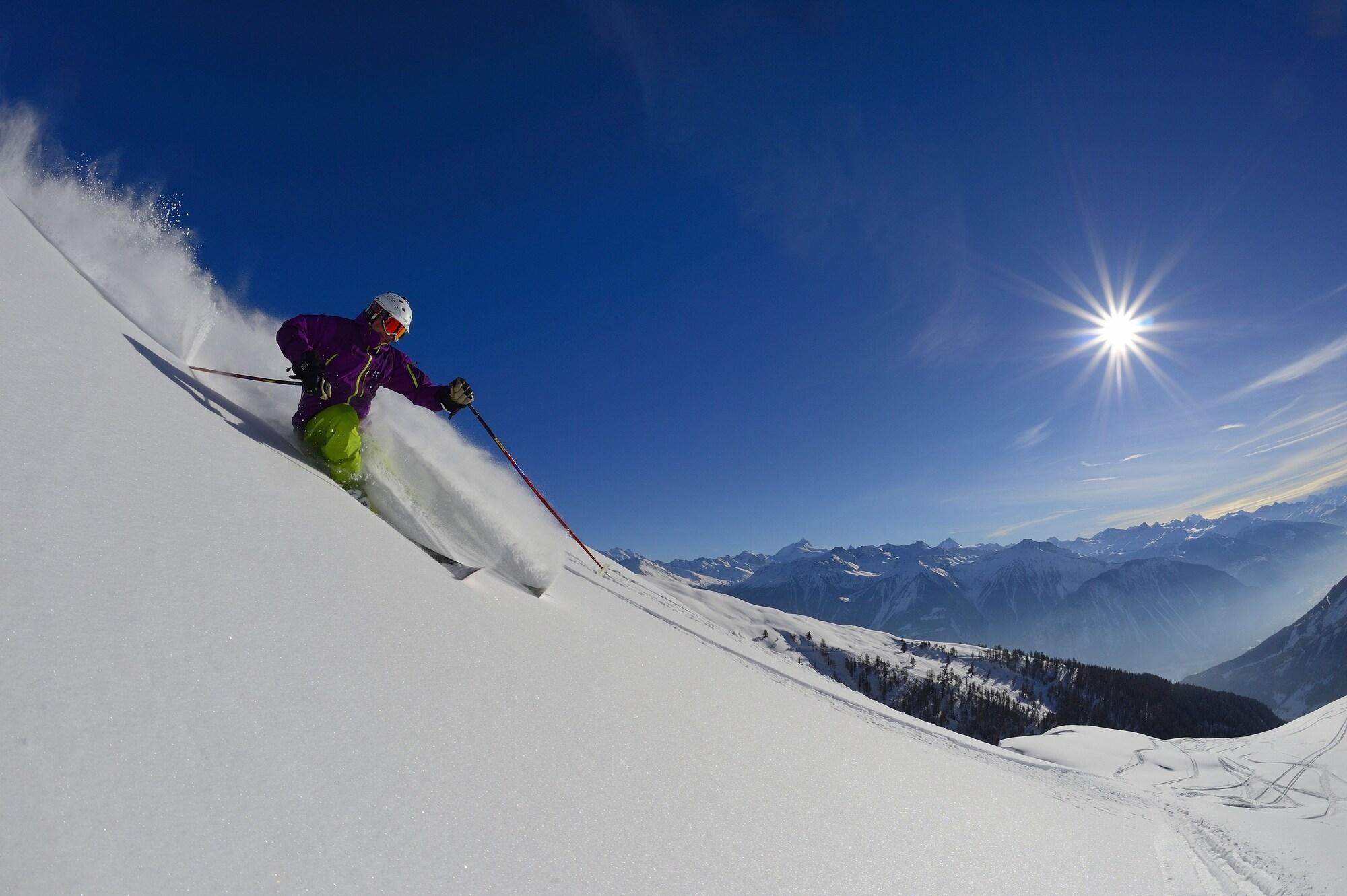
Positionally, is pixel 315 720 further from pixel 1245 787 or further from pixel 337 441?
pixel 1245 787

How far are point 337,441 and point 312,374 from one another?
2.42ft

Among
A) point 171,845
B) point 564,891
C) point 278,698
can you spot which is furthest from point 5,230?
point 564,891

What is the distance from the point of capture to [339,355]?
6.30 m

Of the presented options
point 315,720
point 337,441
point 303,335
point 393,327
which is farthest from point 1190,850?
point 303,335

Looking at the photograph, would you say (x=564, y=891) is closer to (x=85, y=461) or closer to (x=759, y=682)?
(x=85, y=461)

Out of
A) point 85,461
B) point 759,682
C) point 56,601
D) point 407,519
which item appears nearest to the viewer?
point 56,601

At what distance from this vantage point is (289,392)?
→ 7547 mm

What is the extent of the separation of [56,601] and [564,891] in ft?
6.43

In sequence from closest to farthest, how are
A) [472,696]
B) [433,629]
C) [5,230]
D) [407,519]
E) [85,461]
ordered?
1. [85,461]
2. [472,696]
3. [433,629]
4. [5,230]
5. [407,519]

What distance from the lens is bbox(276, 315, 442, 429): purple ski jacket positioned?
604 cm

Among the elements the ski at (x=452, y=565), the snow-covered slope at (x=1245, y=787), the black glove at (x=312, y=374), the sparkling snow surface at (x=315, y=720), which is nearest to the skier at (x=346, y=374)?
the black glove at (x=312, y=374)

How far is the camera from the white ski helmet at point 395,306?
6.53 m

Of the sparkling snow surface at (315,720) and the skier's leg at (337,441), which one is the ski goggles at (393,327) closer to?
the skier's leg at (337,441)

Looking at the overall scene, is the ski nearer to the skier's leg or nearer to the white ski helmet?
the skier's leg
